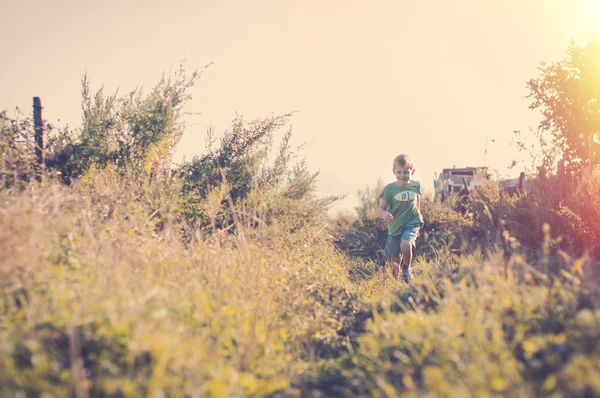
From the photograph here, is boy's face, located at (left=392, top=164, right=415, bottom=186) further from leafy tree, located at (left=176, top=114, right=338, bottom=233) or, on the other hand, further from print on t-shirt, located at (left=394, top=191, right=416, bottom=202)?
leafy tree, located at (left=176, top=114, right=338, bottom=233)

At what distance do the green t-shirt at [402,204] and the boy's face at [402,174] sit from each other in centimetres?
7

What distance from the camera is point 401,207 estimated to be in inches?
314

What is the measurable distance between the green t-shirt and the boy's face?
0.07 meters

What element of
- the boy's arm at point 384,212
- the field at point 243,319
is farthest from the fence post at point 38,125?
the boy's arm at point 384,212

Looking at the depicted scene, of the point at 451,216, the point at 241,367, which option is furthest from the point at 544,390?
the point at 451,216

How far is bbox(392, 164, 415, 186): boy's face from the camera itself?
26.0ft

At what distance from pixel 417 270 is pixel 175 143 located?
14.6 ft

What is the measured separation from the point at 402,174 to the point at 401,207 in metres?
0.49

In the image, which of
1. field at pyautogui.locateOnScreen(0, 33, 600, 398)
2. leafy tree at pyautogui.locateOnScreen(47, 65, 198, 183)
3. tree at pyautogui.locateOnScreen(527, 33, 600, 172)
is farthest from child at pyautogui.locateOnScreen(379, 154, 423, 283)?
tree at pyautogui.locateOnScreen(527, 33, 600, 172)

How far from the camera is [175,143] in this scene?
893 centimetres

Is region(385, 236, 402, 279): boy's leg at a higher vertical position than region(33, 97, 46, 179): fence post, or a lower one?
lower

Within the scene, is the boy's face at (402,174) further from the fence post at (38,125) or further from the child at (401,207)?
the fence post at (38,125)

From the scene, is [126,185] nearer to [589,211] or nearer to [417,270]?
[417,270]

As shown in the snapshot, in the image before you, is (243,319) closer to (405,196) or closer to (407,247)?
(407,247)
